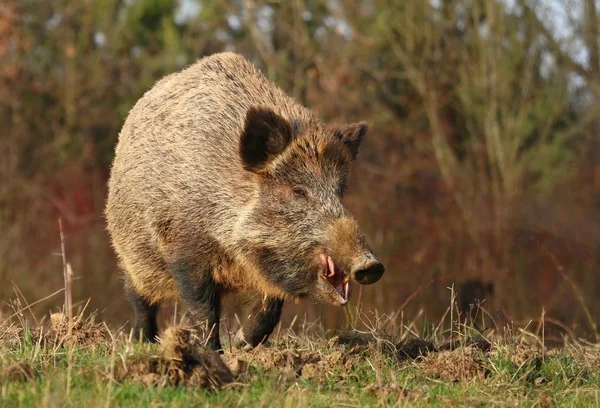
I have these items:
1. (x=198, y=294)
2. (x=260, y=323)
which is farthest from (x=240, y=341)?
(x=198, y=294)

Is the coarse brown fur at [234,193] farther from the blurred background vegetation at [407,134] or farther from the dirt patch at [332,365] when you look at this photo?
the blurred background vegetation at [407,134]

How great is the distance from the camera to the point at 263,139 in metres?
6.49

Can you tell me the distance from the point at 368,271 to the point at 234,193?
54.8 inches

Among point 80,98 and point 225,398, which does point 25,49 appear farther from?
point 225,398

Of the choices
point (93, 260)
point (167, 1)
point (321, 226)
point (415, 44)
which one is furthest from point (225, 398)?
point (167, 1)

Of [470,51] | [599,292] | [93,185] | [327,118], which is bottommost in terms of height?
[599,292]

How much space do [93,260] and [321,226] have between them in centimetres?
1115

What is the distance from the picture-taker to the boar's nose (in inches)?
215

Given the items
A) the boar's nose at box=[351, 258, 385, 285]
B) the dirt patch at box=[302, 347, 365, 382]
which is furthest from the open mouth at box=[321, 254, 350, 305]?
the dirt patch at box=[302, 347, 365, 382]

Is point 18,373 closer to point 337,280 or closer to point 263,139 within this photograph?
point 337,280

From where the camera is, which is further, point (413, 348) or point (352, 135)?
point (352, 135)

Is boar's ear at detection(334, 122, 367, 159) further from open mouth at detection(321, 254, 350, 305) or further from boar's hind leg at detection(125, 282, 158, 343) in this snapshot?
boar's hind leg at detection(125, 282, 158, 343)

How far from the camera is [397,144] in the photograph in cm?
1969

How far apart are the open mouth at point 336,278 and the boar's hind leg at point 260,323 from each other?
2.89 ft
